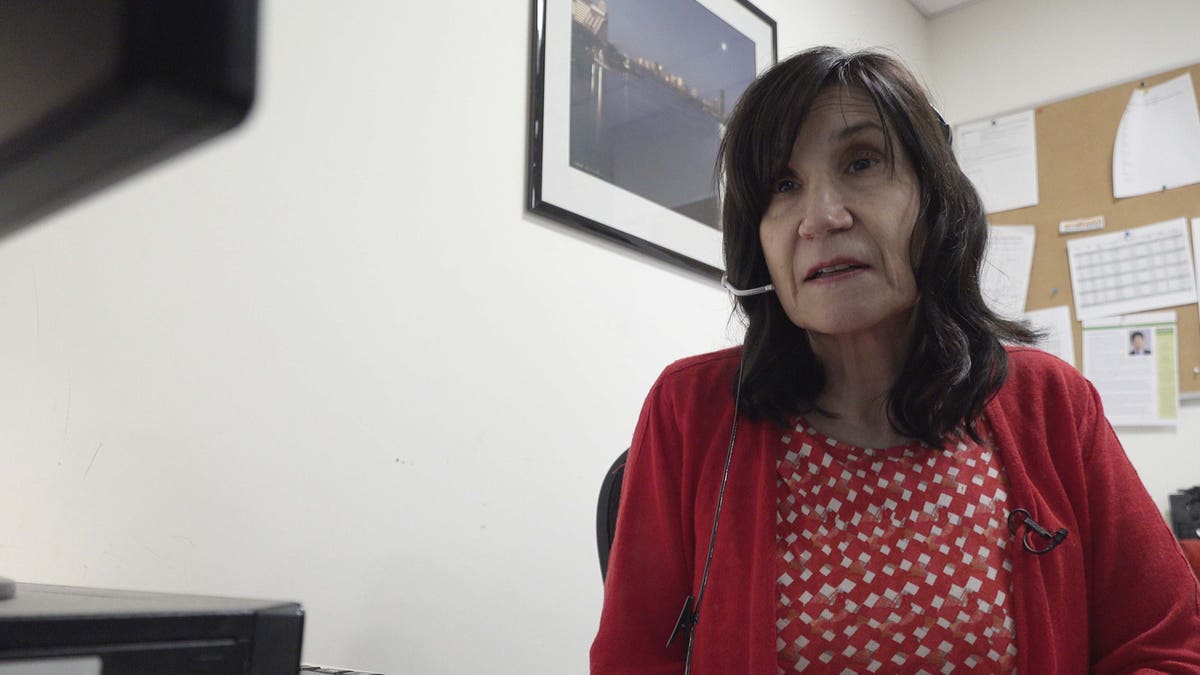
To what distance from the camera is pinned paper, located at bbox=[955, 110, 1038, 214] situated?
2.76 meters

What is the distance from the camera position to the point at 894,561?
93 cm

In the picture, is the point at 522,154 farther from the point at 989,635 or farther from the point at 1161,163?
the point at 1161,163

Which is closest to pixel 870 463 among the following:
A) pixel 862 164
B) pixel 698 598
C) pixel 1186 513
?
pixel 698 598

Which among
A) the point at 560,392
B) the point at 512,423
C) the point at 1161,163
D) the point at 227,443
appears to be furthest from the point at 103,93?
the point at 1161,163

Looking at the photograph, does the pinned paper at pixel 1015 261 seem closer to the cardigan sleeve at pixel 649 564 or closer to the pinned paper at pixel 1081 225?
the pinned paper at pixel 1081 225

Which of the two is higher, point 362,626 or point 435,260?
point 435,260

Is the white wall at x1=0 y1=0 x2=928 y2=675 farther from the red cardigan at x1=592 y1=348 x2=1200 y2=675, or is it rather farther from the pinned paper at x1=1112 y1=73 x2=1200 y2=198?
the pinned paper at x1=1112 y1=73 x2=1200 y2=198

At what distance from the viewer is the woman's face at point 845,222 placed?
1.02 meters

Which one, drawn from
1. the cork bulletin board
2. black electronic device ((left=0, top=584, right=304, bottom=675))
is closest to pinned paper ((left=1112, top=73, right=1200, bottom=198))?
the cork bulletin board

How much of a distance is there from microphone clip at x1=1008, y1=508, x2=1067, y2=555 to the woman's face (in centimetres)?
26

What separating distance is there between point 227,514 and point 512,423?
0.52 meters

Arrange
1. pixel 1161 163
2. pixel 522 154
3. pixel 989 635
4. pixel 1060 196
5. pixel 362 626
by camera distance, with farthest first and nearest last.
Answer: pixel 1060 196 < pixel 1161 163 < pixel 522 154 < pixel 362 626 < pixel 989 635

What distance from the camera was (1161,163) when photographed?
8.21 feet

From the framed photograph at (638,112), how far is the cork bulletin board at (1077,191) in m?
1.04
